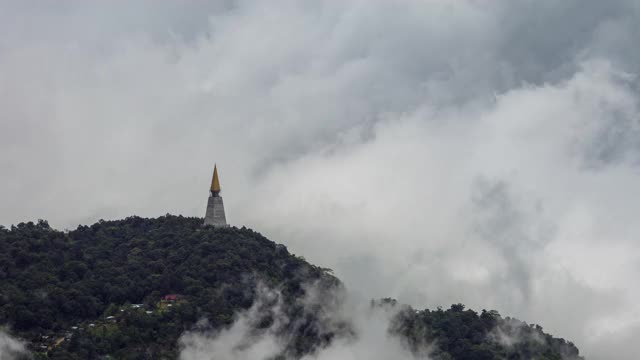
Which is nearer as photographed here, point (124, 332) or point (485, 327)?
point (124, 332)

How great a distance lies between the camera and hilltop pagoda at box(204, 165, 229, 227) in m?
166

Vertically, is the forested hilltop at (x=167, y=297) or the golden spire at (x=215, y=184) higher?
the golden spire at (x=215, y=184)

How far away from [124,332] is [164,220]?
38.2 metres

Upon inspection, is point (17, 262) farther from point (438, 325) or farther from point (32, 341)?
point (438, 325)

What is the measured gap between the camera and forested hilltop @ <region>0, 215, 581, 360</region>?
132 metres

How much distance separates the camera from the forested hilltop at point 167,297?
132125 millimetres

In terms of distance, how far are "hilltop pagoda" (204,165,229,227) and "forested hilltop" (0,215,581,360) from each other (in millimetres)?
1721

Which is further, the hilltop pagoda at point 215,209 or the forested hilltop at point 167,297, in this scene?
the hilltop pagoda at point 215,209

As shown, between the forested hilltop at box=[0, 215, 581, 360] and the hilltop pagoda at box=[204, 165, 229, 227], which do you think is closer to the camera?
the forested hilltop at box=[0, 215, 581, 360]

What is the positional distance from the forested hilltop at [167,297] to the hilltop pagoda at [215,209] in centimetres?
172

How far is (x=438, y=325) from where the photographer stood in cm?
15175

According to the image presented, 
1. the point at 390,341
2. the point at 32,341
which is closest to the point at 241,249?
the point at 390,341

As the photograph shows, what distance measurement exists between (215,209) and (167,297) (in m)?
25.3

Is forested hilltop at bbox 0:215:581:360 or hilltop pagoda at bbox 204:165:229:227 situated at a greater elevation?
hilltop pagoda at bbox 204:165:229:227
